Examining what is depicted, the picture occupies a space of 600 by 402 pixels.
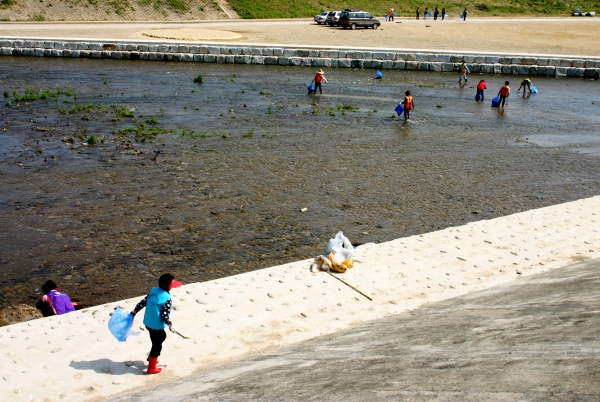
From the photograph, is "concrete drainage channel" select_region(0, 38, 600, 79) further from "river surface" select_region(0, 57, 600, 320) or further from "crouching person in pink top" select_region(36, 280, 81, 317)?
"crouching person in pink top" select_region(36, 280, 81, 317)

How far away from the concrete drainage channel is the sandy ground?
13.3ft

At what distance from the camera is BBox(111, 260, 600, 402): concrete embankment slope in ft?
17.8

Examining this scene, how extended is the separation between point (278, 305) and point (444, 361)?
10.1ft

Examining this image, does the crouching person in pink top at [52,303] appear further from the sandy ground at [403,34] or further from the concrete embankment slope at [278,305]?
the sandy ground at [403,34]

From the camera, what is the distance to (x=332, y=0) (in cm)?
6512

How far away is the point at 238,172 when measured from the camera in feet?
51.6

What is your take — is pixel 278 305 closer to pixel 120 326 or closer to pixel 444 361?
pixel 120 326

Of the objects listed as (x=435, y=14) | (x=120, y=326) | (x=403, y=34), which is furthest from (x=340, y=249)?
(x=435, y=14)

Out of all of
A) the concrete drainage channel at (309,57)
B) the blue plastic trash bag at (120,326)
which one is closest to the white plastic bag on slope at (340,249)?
the blue plastic trash bag at (120,326)

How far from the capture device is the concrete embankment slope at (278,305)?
276 inches

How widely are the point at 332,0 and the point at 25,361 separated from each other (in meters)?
62.9

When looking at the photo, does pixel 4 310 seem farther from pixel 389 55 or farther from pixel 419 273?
pixel 389 55

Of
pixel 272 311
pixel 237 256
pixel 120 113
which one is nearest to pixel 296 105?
pixel 120 113

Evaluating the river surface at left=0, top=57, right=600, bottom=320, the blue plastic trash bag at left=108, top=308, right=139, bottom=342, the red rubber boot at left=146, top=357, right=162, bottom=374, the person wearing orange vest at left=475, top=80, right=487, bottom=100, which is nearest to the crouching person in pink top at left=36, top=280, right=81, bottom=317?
the river surface at left=0, top=57, right=600, bottom=320
